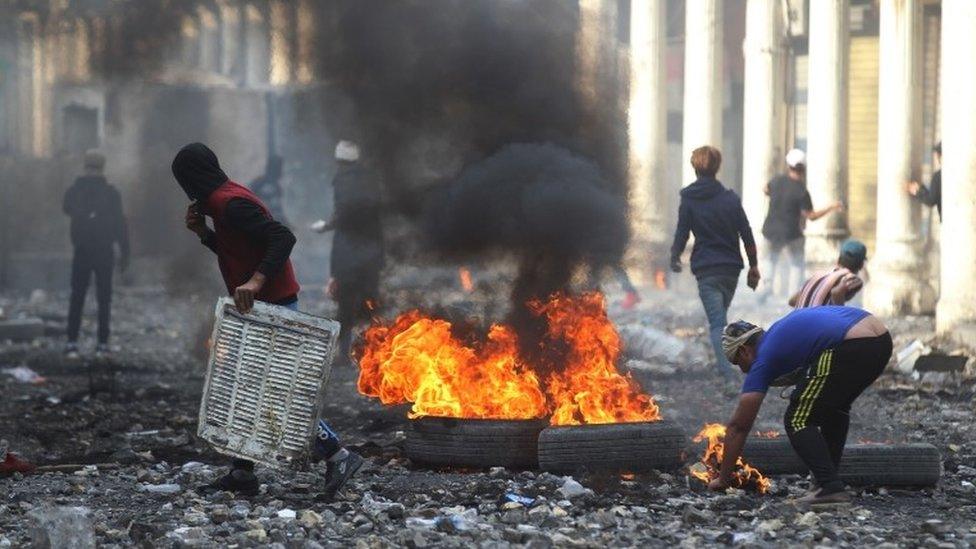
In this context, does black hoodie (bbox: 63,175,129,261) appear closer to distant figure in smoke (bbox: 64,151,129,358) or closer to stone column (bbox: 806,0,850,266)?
distant figure in smoke (bbox: 64,151,129,358)

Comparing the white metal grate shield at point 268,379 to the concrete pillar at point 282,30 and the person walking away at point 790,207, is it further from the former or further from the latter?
the person walking away at point 790,207

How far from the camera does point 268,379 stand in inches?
281

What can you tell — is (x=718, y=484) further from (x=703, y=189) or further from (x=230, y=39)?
(x=230, y=39)

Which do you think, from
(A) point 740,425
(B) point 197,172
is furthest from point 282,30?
(A) point 740,425

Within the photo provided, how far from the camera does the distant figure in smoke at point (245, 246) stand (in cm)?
720

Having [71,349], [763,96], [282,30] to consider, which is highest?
[282,30]

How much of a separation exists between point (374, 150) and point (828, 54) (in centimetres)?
980

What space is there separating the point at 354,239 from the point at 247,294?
5.68 metres

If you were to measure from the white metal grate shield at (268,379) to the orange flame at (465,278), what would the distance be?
102 inches

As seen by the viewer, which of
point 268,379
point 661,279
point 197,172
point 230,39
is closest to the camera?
point 268,379

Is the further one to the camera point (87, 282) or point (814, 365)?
point (87, 282)

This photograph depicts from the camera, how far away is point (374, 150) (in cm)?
1180

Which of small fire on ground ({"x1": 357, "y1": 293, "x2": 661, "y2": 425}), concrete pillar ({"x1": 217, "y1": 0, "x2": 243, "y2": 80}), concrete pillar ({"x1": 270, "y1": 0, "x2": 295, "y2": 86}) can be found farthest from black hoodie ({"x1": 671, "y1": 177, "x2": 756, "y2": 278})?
concrete pillar ({"x1": 217, "y1": 0, "x2": 243, "y2": 80})

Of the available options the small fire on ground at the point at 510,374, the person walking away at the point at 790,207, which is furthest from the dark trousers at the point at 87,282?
the person walking away at the point at 790,207
